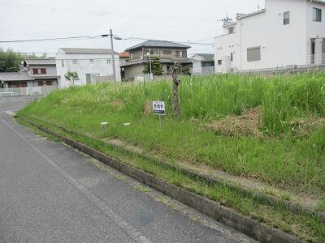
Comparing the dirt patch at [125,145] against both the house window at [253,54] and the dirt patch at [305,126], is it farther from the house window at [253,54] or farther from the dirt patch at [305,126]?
the house window at [253,54]

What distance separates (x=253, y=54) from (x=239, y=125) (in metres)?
23.5

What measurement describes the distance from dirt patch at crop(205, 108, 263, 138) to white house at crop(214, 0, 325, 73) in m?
16.9

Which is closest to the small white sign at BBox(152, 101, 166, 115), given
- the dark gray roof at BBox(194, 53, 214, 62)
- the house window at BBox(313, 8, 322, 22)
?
the house window at BBox(313, 8, 322, 22)

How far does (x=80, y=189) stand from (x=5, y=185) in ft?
4.52

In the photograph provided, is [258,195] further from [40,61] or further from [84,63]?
[40,61]

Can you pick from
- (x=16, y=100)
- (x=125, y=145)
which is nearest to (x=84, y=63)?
(x=16, y=100)

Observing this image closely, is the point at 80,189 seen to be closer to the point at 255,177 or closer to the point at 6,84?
the point at 255,177

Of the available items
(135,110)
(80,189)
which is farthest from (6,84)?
(80,189)

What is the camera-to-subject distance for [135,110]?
7.70 m

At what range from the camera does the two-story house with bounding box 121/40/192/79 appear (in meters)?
42.6

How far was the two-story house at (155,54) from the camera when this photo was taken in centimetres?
4262

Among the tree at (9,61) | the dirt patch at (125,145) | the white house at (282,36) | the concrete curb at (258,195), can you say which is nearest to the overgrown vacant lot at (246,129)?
the dirt patch at (125,145)

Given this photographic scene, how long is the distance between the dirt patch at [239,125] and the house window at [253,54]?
22.1m

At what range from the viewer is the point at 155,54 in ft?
150
